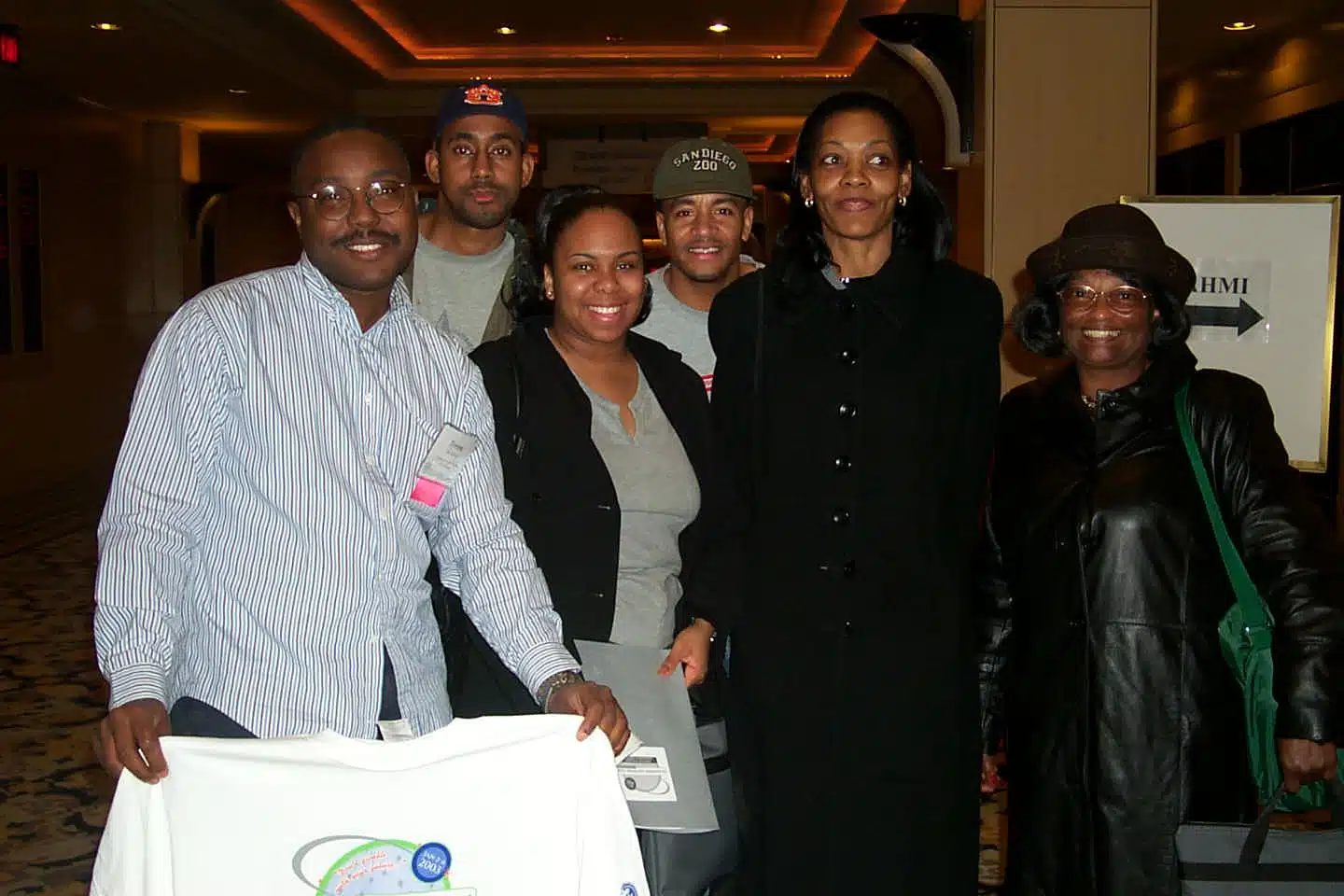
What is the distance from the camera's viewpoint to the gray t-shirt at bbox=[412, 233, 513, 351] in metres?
3.16

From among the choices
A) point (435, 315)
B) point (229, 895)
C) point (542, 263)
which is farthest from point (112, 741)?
point (435, 315)

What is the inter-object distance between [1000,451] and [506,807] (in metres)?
1.30

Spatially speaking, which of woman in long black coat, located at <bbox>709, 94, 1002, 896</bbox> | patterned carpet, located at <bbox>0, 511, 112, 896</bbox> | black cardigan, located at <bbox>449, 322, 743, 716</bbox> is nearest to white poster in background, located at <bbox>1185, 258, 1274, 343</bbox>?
woman in long black coat, located at <bbox>709, 94, 1002, 896</bbox>

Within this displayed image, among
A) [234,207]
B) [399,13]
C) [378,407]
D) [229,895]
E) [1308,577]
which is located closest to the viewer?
[229,895]

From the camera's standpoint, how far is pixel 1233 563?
2248 mm

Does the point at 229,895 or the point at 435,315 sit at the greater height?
the point at 435,315

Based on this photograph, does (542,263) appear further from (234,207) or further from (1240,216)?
(234,207)

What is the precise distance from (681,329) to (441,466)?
1345mm

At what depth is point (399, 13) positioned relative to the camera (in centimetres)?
1073

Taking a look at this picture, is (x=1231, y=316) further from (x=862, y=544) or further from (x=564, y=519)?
(x=564, y=519)

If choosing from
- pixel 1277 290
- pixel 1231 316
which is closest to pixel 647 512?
pixel 1231 316

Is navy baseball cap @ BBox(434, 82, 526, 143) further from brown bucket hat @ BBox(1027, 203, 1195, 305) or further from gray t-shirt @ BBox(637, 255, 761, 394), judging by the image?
brown bucket hat @ BBox(1027, 203, 1195, 305)

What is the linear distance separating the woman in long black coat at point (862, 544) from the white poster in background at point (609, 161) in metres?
12.7

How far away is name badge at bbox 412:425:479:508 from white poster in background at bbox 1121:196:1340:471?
2169mm
